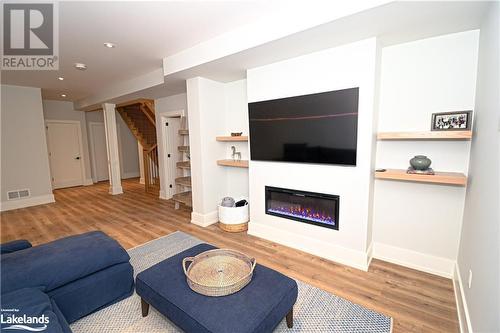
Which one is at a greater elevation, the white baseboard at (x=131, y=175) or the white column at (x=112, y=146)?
the white column at (x=112, y=146)

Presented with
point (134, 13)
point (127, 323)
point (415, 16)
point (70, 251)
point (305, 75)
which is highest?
point (134, 13)

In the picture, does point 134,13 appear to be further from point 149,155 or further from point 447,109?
point 149,155

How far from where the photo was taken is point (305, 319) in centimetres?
185

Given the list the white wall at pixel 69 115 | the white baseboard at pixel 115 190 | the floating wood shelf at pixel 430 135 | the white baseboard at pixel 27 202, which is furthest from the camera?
the white wall at pixel 69 115

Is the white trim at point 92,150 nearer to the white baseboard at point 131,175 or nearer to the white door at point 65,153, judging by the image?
the white door at point 65,153

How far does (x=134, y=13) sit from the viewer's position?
2.21m

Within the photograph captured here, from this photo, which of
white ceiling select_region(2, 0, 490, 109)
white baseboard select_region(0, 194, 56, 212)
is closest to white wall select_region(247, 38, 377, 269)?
white ceiling select_region(2, 0, 490, 109)

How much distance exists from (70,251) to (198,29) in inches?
101

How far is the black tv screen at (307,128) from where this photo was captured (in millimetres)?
2499

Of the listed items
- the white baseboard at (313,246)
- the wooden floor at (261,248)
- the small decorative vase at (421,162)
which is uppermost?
the small decorative vase at (421,162)

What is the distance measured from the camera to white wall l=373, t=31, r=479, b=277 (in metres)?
2.21

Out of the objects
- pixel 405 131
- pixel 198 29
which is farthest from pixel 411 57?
pixel 198 29

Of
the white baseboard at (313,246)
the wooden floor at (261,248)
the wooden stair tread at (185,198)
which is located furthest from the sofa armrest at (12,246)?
the white baseboard at (313,246)

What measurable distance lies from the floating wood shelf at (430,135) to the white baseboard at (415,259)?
1.27 meters
